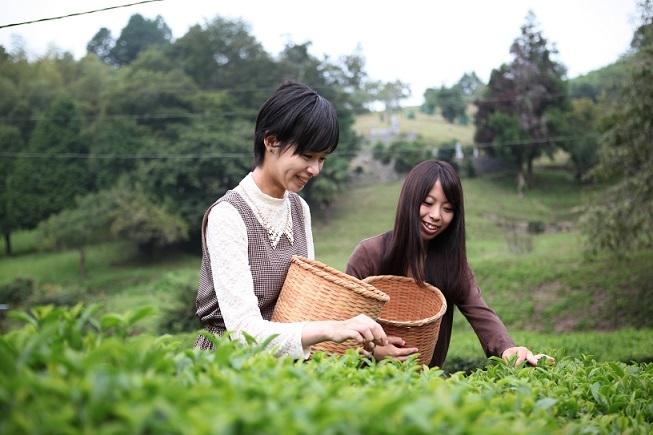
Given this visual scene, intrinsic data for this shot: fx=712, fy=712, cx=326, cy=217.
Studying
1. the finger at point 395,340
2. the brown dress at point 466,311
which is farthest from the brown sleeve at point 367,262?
the finger at point 395,340

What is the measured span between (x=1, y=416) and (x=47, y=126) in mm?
35034

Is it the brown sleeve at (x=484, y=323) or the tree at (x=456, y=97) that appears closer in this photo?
the brown sleeve at (x=484, y=323)

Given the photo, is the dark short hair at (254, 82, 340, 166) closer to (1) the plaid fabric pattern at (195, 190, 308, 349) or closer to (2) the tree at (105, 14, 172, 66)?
(1) the plaid fabric pattern at (195, 190, 308, 349)

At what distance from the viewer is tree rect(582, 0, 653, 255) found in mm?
14141

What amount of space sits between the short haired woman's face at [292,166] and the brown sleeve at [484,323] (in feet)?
3.64

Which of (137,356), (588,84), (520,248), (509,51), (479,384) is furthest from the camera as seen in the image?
(588,84)

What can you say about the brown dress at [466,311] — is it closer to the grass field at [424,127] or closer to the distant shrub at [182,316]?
the distant shrub at [182,316]

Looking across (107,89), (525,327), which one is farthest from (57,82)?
(525,327)

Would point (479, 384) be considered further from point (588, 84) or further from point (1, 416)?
point (588, 84)

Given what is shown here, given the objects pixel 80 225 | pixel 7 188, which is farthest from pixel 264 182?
pixel 7 188

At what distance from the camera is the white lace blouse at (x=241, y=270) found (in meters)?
2.17

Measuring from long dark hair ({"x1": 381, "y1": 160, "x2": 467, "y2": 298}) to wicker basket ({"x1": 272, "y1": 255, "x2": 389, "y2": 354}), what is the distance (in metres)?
0.78

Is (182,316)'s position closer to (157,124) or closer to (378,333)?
(378,333)

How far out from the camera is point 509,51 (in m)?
30.0
